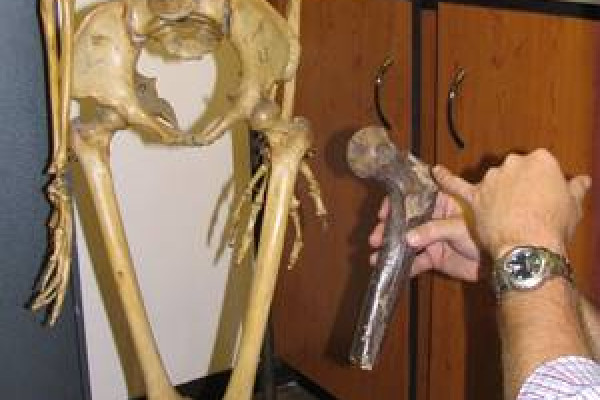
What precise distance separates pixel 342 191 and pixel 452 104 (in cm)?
45

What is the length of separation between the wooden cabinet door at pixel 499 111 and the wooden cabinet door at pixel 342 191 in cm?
13

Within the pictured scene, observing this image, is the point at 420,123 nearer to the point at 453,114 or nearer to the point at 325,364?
the point at 453,114

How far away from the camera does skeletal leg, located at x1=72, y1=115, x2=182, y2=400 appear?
908 millimetres

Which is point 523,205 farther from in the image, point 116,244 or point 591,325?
point 116,244

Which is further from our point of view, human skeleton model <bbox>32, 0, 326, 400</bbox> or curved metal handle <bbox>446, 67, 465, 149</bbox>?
curved metal handle <bbox>446, 67, 465, 149</bbox>

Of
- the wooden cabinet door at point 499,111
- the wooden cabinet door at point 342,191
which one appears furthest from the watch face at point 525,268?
the wooden cabinet door at point 342,191

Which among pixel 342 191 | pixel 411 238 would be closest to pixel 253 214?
pixel 411 238

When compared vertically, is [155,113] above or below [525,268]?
above

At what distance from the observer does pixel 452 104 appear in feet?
5.46

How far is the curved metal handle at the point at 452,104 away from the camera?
164 cm

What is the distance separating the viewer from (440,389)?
6.24ft

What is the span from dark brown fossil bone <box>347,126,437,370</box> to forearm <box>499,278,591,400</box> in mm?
130

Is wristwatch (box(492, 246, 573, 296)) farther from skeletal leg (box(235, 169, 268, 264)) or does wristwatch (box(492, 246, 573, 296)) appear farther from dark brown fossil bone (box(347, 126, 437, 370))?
skeletal leg (box(235, 169, 268, 264))

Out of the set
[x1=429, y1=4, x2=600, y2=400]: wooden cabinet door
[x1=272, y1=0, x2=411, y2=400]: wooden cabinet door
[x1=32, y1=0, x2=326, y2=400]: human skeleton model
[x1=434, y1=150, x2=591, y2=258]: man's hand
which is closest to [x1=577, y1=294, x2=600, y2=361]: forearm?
[x1=434, y1=150, x2=591, y2=258]: man's hand
